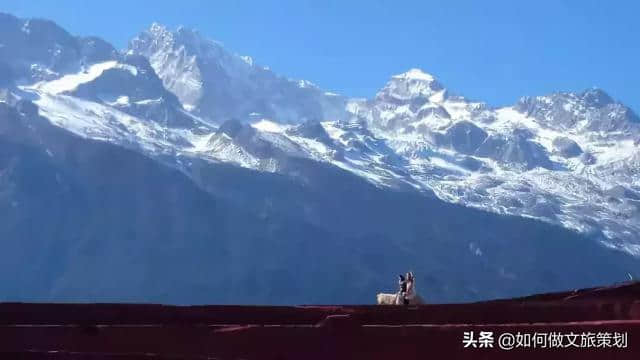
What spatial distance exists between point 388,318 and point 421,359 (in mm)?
559

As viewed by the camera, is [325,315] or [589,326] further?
[325,315]

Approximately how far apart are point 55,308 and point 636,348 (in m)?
6.01

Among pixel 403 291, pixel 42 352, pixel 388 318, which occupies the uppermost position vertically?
pixel 403 291

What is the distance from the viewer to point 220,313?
35.8 feet

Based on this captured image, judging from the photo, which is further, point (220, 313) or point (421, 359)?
point (220, 313)

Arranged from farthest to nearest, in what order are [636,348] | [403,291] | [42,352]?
1. [403,291]
2. [42,352]
3. [636,348]

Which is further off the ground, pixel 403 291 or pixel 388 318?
pixel 403 291

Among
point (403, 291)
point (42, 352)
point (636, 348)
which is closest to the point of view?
point (636, 348)

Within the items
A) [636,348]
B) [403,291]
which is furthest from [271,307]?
[403,291]

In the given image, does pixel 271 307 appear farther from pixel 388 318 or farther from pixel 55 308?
pixel 55 308

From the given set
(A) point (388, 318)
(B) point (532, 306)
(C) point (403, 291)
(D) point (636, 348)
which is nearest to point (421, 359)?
(A) point (388, 318)

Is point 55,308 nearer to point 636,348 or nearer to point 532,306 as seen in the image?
point 532,306

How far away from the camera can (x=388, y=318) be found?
10344 millimetres

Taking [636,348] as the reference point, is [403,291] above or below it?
above
